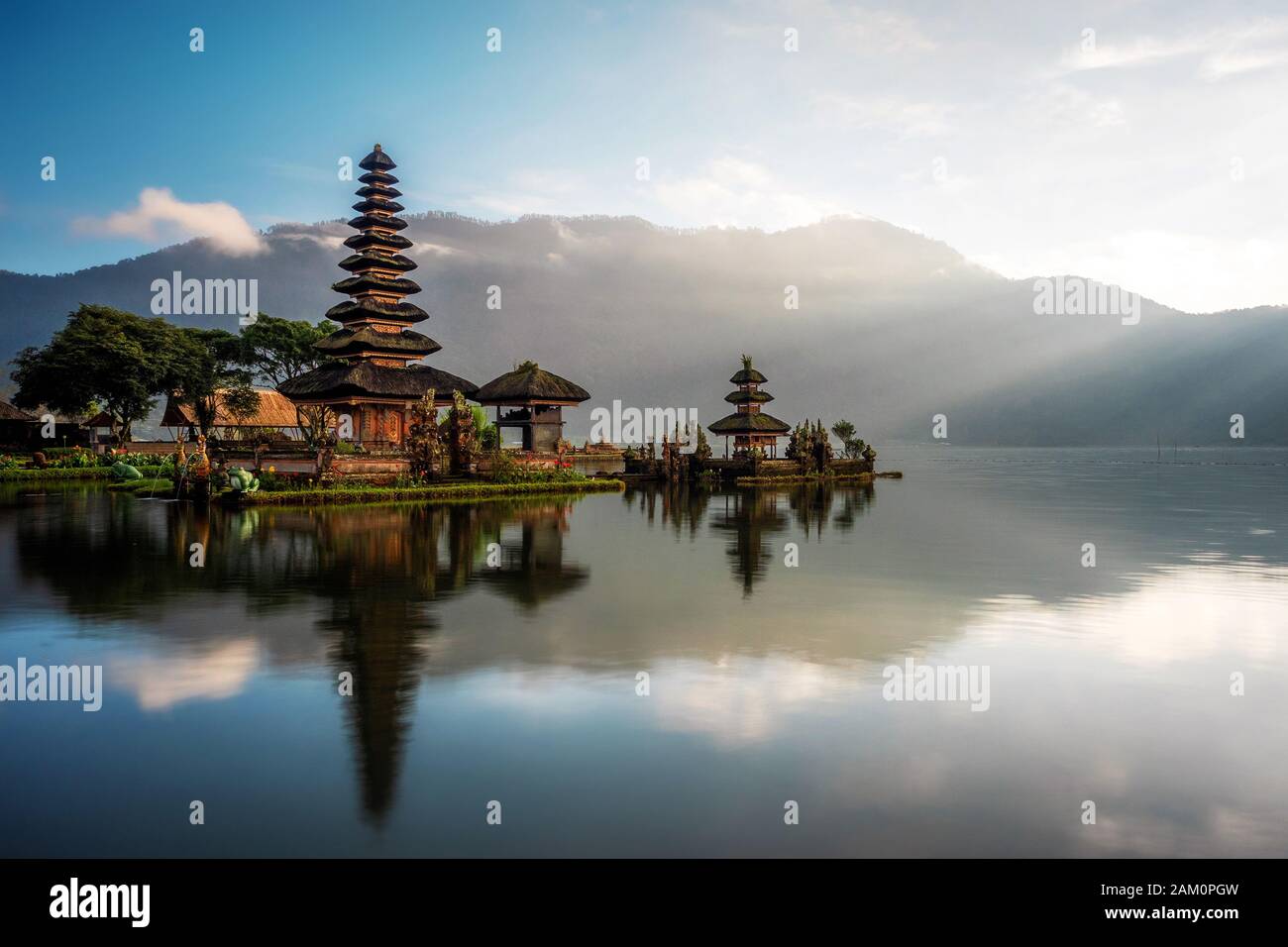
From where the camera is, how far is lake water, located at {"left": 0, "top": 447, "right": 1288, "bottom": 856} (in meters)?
5.82

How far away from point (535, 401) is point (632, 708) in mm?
42784

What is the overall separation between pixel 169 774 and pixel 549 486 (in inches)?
1338

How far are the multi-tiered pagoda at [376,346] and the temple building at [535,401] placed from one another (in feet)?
7.28

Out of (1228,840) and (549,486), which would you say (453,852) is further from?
(549,486)

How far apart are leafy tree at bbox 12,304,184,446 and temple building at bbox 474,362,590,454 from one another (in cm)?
2415

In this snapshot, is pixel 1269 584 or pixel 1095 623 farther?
pixel 1269 584

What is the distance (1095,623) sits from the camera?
12.7m

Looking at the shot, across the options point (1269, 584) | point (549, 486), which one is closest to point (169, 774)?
point (1269, 584)

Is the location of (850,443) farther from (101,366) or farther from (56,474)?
(101,366)

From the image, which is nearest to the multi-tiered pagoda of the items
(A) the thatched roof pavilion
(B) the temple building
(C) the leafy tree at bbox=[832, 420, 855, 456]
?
(B) the temple building

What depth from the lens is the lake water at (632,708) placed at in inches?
229

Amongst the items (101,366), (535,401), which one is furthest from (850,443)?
(101,366)

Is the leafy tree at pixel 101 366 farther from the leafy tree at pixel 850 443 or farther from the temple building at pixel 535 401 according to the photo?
the leafy tree at pixel 850 443

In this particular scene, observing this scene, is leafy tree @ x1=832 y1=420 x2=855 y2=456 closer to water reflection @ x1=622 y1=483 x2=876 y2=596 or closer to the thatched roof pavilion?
water reflection @ x1=622 y1=483 x2=876 y2=596
